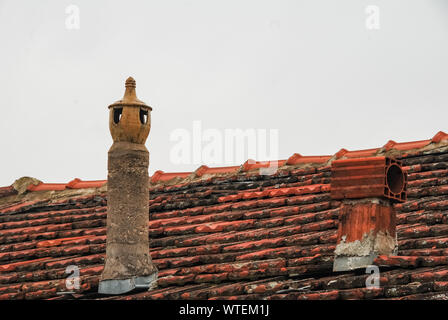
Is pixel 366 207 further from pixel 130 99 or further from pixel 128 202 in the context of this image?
pixel 130 99

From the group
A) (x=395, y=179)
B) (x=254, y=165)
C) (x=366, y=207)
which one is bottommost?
(x=366, y=207)

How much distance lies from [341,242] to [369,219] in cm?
40

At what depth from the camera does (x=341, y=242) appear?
817cm

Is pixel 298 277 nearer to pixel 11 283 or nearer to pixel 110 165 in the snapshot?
pixel 110 165

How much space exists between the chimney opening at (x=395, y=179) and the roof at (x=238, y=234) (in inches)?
25.3

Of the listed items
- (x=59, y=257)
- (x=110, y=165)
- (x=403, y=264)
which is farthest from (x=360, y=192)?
(x=59, y=257)

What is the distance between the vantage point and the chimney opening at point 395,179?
27.0 feet

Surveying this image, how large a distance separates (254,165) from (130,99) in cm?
366

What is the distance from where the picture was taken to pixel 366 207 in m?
8.06

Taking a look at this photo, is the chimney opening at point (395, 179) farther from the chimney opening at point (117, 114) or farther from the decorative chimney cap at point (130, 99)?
the chimney opening at point (117, 114)

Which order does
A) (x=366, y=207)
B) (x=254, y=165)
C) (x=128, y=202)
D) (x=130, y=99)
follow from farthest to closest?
1. (x=254, y=165)
2. (x=130, y=99)
3. (x=128, y=202)
4. (x=366, y=207)

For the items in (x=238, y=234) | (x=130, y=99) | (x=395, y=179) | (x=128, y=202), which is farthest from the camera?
(x=238, y=234)

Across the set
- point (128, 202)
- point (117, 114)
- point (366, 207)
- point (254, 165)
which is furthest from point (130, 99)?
point (254, 165)

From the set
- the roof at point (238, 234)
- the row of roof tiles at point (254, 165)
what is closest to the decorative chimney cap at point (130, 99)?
the roof at point (238, 234)
